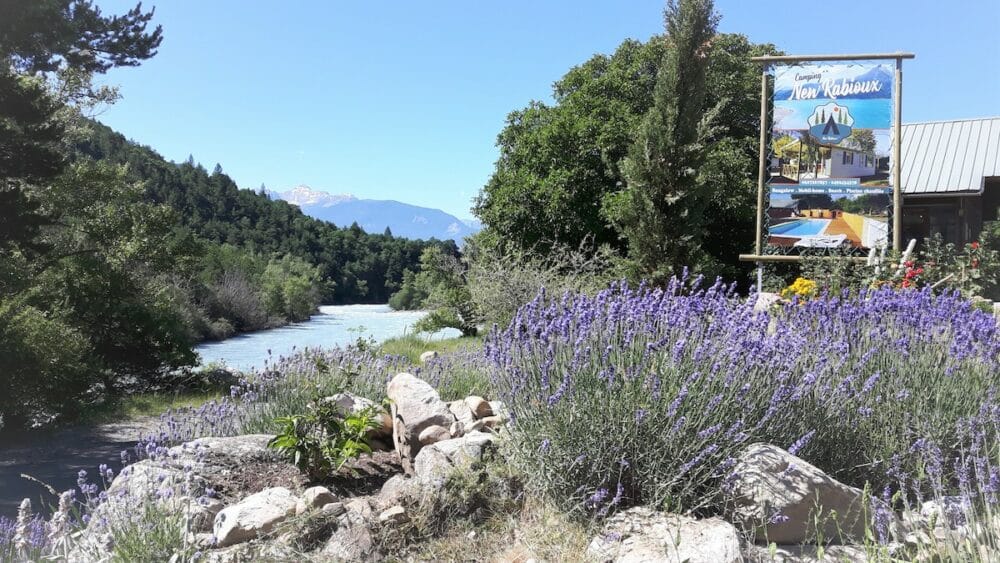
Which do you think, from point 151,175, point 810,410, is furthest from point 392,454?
point 151,175

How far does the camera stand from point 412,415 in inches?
146

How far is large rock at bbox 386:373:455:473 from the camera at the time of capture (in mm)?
3643

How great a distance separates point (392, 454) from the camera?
12.8ft

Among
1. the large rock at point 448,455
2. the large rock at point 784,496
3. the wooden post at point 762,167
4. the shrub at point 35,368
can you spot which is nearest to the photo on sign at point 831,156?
the wooden post at point 762,167

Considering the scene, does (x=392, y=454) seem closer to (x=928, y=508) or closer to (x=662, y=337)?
(x=662, y=337)

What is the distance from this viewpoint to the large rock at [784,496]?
7.50 ft

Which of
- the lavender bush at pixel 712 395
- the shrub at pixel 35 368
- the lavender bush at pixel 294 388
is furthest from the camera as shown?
the shrub at pixel 35 368

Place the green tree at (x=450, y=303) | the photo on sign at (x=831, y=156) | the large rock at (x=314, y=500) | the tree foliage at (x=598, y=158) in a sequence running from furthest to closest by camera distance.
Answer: the tree foliage at (x=598, y=158), the green tree at (x=450, y=303), the photo on sign at (x=831, y=156), the large rock at (x=314, y=500)

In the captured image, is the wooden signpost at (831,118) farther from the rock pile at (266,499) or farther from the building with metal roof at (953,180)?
the rock pile at (266,499)

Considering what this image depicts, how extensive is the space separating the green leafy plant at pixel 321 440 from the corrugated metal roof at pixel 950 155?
15.0m

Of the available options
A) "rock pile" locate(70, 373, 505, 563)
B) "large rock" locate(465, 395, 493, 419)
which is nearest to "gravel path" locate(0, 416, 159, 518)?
"rock pile" locate(70, 373, 505, 563)

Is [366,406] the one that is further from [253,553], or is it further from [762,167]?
[762,167]

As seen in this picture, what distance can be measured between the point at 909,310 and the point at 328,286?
2392cm

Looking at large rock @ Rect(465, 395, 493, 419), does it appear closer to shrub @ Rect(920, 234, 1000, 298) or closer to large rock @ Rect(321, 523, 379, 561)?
large rock @ Rect(321, 523, 379, 561)
